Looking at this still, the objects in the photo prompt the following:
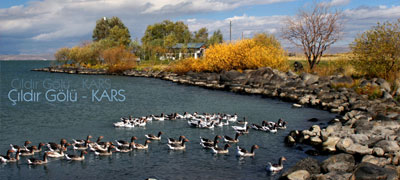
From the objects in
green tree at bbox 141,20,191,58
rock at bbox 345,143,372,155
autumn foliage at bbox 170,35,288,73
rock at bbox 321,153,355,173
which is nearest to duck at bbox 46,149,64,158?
rock at bbox 321,153,355,173

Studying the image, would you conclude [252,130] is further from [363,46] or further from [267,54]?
[267,54]

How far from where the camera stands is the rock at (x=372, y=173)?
1417 cm

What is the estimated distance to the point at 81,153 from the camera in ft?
64.9

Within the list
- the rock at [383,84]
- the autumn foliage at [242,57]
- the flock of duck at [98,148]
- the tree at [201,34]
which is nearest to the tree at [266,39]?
the autumn foliage at [242,57]

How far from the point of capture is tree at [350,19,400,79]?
4041 cm

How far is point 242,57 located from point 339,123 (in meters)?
38.1

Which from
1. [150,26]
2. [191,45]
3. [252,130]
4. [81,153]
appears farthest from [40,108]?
[150,26]

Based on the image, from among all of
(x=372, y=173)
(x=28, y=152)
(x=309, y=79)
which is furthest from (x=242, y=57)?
(x=372, y=173)

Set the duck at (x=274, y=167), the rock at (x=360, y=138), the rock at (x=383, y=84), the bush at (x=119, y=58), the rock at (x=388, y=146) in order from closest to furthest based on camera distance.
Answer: the duck at (x=274, y=167)
the rock at (x=388, y=146)
the rock at (x=360, y=138)
the rock at (x=383, y=84)
the bush at (x=119, y=58)

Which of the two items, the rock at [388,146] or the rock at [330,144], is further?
the rock at [330,144]

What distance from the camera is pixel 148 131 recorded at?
2686 cm

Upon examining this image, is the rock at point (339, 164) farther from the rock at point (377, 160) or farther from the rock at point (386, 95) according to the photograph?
the rock at point (386, 95)

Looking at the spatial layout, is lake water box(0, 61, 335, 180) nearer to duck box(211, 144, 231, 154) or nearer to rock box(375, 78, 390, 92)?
duck box(211, 144, 231, 154)

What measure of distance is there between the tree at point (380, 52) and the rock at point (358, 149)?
2495 centimetres
